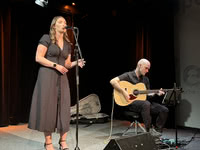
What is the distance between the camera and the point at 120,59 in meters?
6.32

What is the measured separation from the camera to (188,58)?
17.6 feet

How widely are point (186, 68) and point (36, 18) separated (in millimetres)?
3335

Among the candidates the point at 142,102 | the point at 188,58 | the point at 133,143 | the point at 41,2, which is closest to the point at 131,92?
the point at 142,102

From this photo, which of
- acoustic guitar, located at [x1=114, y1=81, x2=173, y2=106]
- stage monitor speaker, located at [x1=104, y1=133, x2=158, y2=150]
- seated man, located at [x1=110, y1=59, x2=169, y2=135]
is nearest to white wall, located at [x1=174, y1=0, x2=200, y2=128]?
seated man, located at [x1=110, y1=59, x2=169, y2=135]

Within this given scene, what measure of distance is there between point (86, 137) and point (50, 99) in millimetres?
1659

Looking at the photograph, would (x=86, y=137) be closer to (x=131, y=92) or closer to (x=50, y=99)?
(x=131, y=92)

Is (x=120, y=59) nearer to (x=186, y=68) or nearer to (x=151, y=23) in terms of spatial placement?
(x=151, y=23)

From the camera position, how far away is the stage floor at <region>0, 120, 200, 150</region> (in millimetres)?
3783

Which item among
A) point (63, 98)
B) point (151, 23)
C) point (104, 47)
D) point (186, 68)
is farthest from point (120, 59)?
point (63, 98)

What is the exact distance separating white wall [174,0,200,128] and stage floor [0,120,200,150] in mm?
338

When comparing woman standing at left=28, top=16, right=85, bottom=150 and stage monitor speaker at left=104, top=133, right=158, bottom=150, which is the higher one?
woman standing at left=28, top=16, right=85, bottom=150

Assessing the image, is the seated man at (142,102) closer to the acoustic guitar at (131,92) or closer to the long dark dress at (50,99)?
the acoustic guitar at (131,92)

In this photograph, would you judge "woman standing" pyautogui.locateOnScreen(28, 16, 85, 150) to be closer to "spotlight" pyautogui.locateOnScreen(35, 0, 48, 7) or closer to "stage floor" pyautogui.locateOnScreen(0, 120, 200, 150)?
"stage floor" pyautogui.locateOnScreen(0, 120, 200, 150)

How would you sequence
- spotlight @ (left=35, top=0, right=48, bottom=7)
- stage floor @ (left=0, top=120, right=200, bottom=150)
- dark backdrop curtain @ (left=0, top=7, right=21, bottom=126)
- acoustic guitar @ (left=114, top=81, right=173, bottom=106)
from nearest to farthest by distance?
1. stage floor @ (left=0, top=120, right=200, bottom=150)
2. acoustic guitar @ (left=114, top=81, right=173, bottom=106)
3. spotlight @ (left=35, top=0, right=48, bottom=7)
4. dark backdrop curtain @ (left=0, top=7, right=21, bottom=126)
